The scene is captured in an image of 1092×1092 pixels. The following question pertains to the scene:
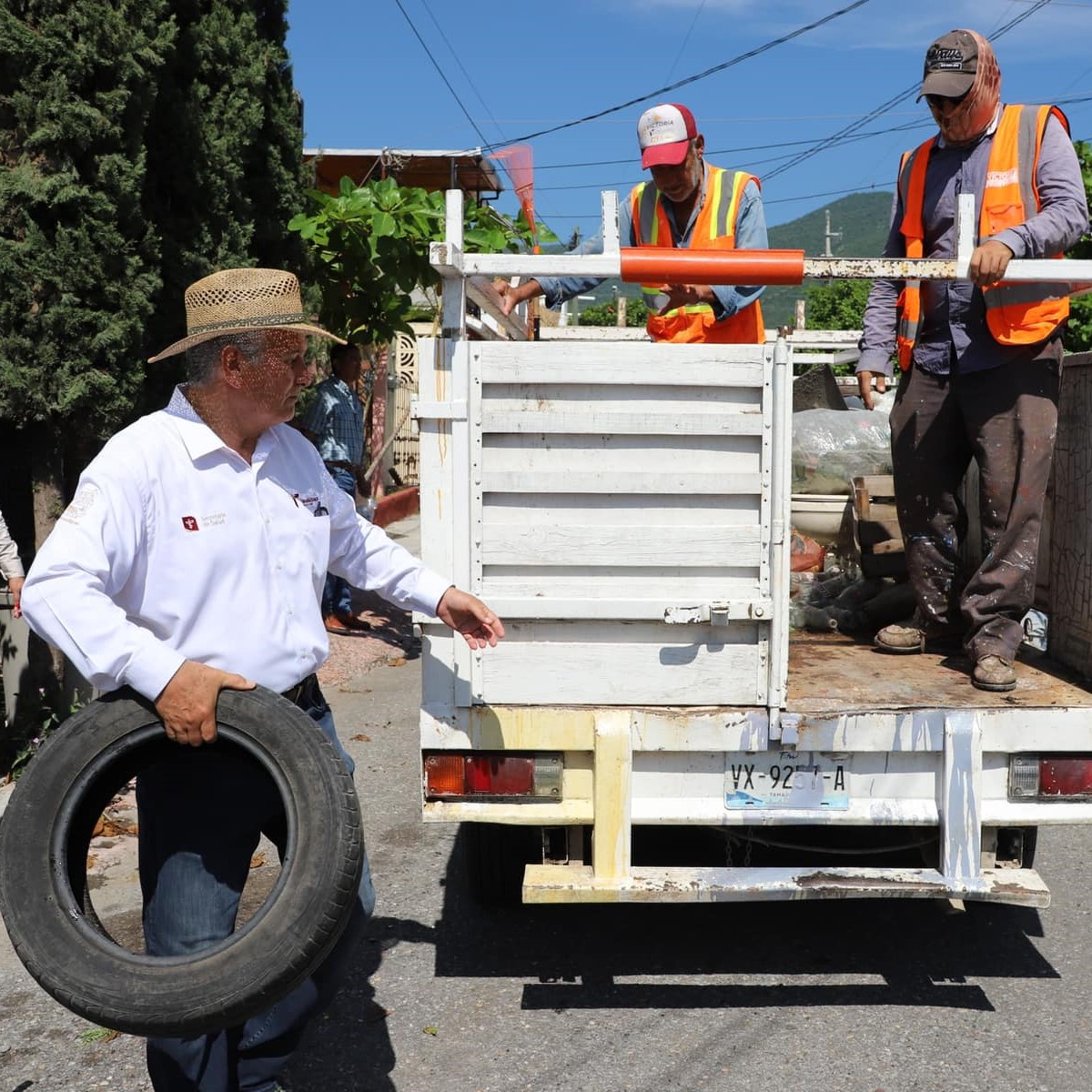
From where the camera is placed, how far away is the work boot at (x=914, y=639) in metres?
4.46

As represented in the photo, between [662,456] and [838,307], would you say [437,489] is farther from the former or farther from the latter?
[838,307]

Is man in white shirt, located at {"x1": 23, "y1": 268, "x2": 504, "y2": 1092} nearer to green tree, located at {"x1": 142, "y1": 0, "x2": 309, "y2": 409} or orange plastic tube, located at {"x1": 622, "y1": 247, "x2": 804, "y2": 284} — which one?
orange plastic tube, located at {"x1": 622, "y1": 247, "x2": 804, "y2": 284}

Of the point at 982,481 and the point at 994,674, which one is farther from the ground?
the point at 982,481

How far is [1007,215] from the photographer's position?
422 cm

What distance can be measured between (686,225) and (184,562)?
2963 mm

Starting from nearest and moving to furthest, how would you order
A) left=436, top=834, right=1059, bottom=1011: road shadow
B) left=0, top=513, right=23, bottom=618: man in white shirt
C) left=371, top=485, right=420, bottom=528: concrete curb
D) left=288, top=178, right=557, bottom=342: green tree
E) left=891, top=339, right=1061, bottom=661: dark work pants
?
1. left=436, top=834, right=1059, bottom=1011: road shadow
2. left=891, top=339, right=1061, bottom=661: dark work pants
3. left=0, top=513, right=23, bottom=618: man in white shirt
4. left=288, top=178, right=557, bottom=342: green tree
5. left=371, top=485, right=420, bottom=528: concrete curb

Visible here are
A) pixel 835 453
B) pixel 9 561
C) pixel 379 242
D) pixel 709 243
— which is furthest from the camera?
pixel 379 242

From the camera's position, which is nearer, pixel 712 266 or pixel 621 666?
pixel 712 266

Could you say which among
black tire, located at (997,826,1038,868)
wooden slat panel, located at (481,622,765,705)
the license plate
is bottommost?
black tire, located at (997,826,1038,868)

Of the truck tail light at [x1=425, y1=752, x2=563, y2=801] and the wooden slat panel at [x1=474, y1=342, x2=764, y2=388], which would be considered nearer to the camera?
the wooden slat panel at [x1=474, y1=342, x2=764, y2=388]

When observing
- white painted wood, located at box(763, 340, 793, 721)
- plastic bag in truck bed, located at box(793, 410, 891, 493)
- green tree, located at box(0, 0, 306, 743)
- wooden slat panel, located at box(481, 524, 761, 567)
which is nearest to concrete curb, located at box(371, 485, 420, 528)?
green tree, located at box(0, 0, 306, 743)

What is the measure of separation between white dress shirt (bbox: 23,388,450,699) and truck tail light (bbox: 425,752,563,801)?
33.1 inches

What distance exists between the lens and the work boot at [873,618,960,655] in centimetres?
446

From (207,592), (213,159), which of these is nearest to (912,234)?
(207,592)
